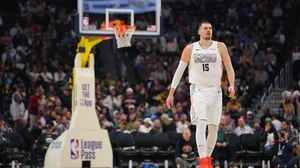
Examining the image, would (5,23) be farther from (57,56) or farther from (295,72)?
(295,72)

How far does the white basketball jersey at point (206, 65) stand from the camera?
14555 millimetres

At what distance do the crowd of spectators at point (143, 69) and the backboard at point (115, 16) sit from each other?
11.3ft

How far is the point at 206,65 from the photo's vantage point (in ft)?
47.8

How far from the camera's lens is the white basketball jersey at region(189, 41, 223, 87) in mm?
14555

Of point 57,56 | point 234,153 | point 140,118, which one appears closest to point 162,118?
point 140,118

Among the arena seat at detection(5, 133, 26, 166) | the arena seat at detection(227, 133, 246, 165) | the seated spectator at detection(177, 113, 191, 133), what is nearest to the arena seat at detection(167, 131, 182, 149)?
the seated spectator at detection(177, 113, 191, 133)

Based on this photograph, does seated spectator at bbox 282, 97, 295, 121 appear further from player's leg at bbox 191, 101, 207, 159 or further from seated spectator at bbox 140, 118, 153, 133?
player's leg at bbox 191, 101, 207, 159

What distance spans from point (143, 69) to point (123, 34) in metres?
12.1

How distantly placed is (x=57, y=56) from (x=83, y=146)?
37.4 feet

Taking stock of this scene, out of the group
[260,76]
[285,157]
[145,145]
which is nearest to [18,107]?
[145,145]

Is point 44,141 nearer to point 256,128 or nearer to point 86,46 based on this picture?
point 86,46

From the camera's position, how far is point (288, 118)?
1102 inches

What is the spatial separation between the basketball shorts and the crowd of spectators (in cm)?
1013

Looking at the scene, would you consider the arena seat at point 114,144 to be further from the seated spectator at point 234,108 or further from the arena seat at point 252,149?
the seated spectator at point 234,108
